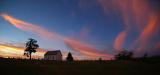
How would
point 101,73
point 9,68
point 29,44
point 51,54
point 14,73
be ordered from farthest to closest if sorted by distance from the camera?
point 51,54 → point 29,44 → point 101,73 → point 9,68 → point 14,73

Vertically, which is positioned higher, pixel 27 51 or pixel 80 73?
pixel 27 51

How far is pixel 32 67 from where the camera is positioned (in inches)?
1291

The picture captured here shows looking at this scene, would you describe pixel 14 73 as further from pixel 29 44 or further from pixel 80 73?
pixel 29 44

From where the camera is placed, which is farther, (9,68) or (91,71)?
(91,71)

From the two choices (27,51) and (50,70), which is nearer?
(50,70)

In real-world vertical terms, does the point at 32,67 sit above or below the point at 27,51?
below

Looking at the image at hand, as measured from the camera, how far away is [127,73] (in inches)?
1304

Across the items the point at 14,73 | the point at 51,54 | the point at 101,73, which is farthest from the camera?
the point at 51,54

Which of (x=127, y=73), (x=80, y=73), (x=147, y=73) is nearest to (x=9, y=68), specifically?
(x=80, y=73)

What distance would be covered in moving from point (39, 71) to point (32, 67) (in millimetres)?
2490

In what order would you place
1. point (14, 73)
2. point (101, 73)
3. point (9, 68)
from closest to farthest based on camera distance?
1. point (14, 73)
2. point (9, 68)
3. point (101, 73)

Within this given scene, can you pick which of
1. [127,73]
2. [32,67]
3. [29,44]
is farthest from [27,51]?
[127,73]

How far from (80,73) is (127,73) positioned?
739 centimetres

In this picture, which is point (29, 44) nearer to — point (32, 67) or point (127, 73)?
point (32, 67)
